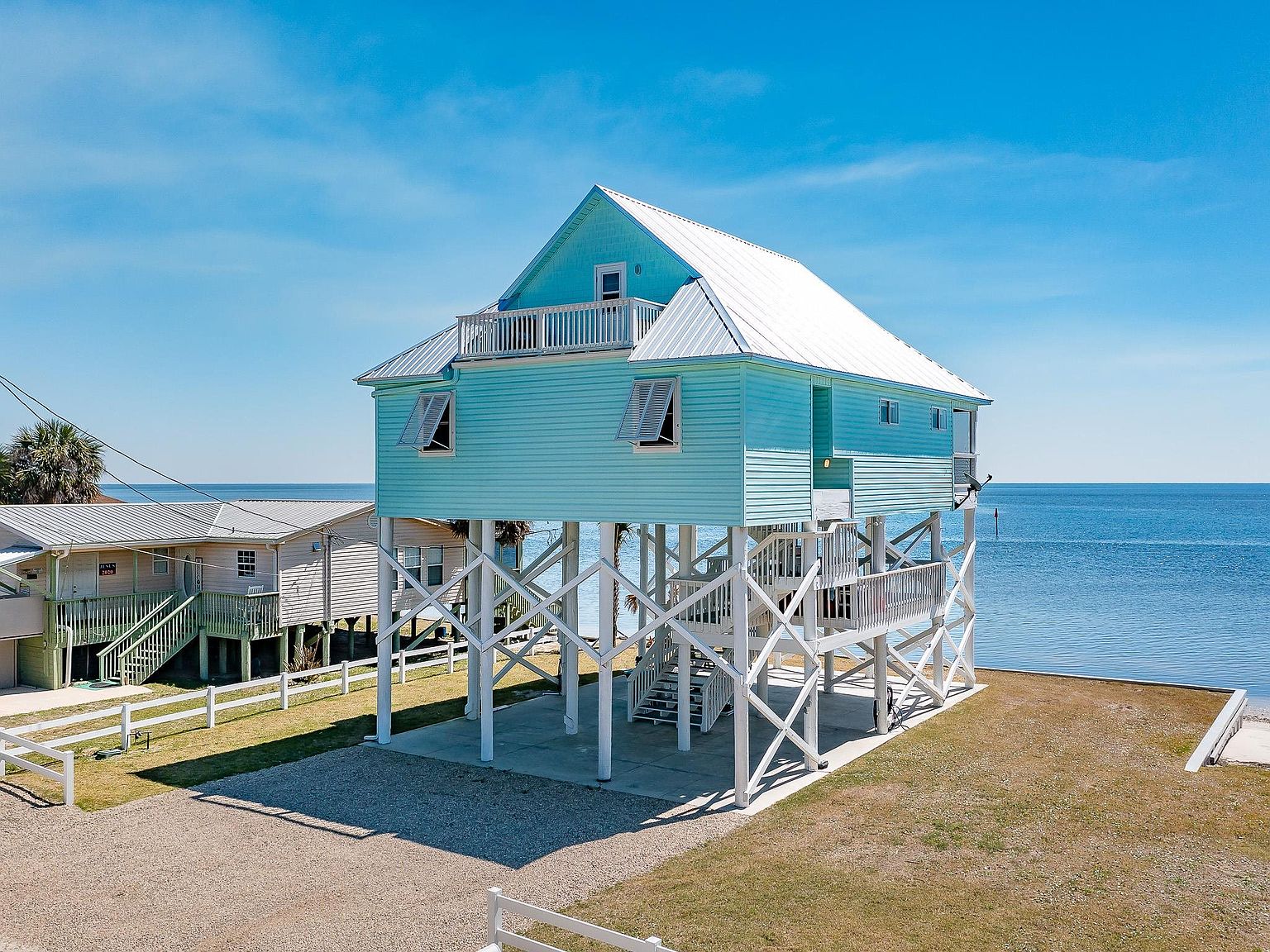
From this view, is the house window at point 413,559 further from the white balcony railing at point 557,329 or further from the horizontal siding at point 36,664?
the white balcony railing at point 557,329

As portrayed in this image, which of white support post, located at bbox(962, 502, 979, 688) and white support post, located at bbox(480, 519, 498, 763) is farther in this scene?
white support post, located at bbox(962, 502, 979, 688)

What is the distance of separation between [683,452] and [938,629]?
10117 mm

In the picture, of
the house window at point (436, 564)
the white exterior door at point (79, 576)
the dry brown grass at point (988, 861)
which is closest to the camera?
the dry brown grass at point (988, 861)

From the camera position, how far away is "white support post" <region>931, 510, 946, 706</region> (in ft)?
78.3

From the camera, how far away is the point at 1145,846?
14.6 metres

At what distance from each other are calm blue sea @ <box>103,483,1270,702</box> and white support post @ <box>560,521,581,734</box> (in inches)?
844

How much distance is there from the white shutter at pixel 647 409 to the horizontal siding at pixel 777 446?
1.44 meters

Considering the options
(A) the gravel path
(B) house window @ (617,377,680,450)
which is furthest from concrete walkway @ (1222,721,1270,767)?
(B) house window @ (617,377,680,450)

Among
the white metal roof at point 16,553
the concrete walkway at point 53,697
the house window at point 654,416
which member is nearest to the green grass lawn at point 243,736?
the concrete walkway at point 53,697

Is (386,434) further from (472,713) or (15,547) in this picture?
(15,547)

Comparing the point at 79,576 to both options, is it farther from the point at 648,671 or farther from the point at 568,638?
the point at 648,671

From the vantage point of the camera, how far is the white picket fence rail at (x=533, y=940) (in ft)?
32.9

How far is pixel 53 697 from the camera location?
87.1 feet

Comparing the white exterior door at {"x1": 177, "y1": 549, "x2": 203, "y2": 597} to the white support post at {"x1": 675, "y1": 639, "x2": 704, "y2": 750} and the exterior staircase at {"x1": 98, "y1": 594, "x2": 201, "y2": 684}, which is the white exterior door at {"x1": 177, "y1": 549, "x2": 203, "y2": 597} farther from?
the white support post at {"x1": 675, "y1": 639, "x2": 704, "y2": 750}
